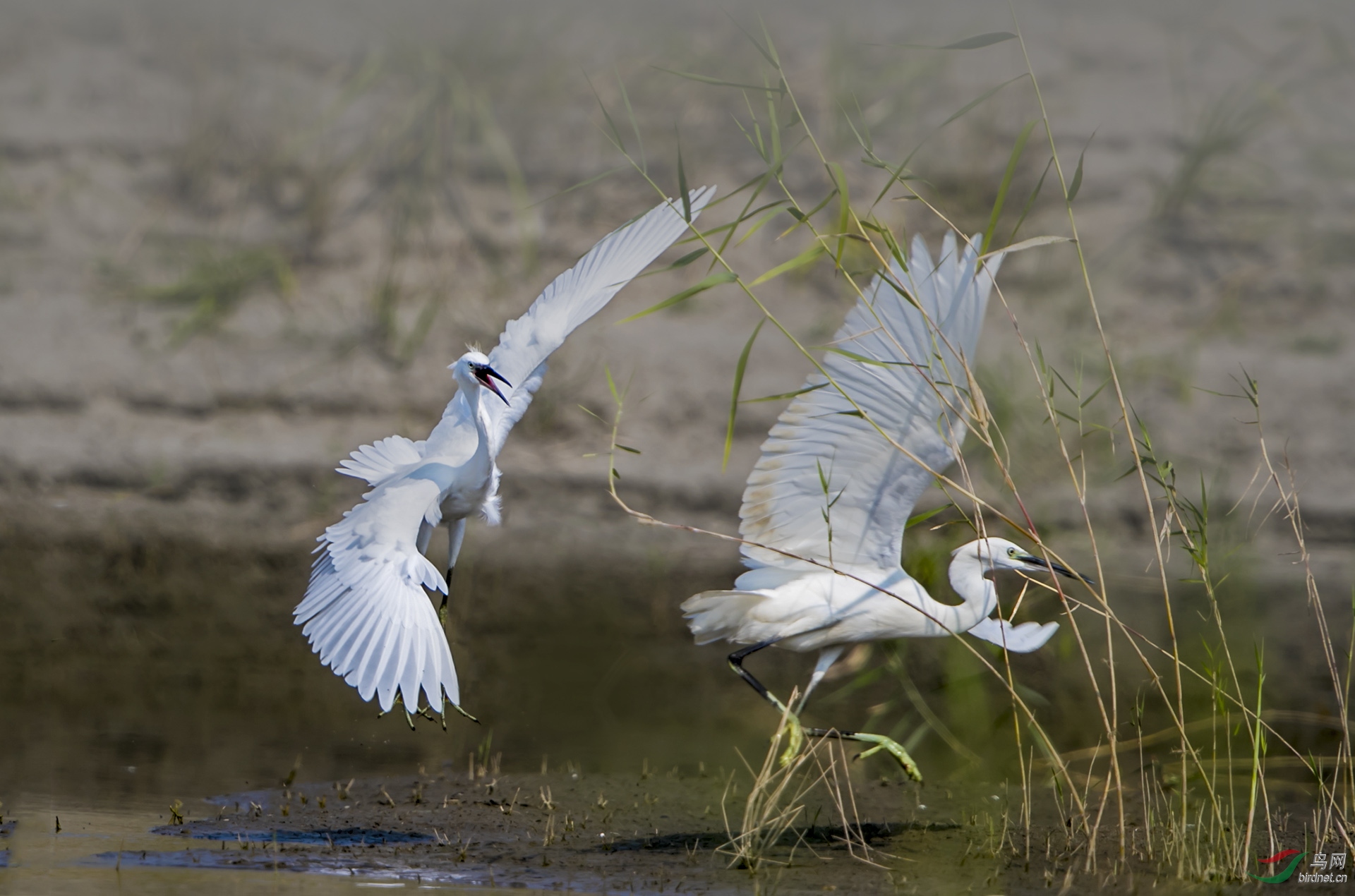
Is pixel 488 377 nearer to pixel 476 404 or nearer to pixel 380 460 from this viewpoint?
pixel 476 404


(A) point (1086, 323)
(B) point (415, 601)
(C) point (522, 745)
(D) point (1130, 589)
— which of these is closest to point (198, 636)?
(C) point (522, 745)

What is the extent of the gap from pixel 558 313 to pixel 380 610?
71.0 inches

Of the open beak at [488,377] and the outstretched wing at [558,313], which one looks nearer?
the open beak at [488,377]

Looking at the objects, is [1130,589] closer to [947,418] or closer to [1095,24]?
[947,418]

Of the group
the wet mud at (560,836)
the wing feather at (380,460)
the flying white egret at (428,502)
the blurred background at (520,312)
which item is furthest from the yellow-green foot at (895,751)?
the wing feather at (380,460)

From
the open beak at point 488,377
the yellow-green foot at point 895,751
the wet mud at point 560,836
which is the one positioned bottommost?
the wet mud at point 560,836

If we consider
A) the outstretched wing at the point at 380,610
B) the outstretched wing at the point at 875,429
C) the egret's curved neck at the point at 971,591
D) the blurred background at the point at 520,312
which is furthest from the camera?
the blurred background at the point at 520,312

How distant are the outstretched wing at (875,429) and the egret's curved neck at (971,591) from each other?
0.32 meters

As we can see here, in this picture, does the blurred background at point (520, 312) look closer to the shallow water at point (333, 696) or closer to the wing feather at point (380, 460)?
the shallow water at point (333, 696)

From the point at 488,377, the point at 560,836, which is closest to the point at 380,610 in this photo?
the point at 560,836

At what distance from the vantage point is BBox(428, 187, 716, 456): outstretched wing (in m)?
5.27

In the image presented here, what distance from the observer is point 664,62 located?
10328mm

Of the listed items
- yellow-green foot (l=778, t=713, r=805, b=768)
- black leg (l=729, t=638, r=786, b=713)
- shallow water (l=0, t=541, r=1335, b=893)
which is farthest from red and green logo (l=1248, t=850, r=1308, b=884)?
black leg (l=729, t=638, r=786, b=713)

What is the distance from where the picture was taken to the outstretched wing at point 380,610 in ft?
12.2
